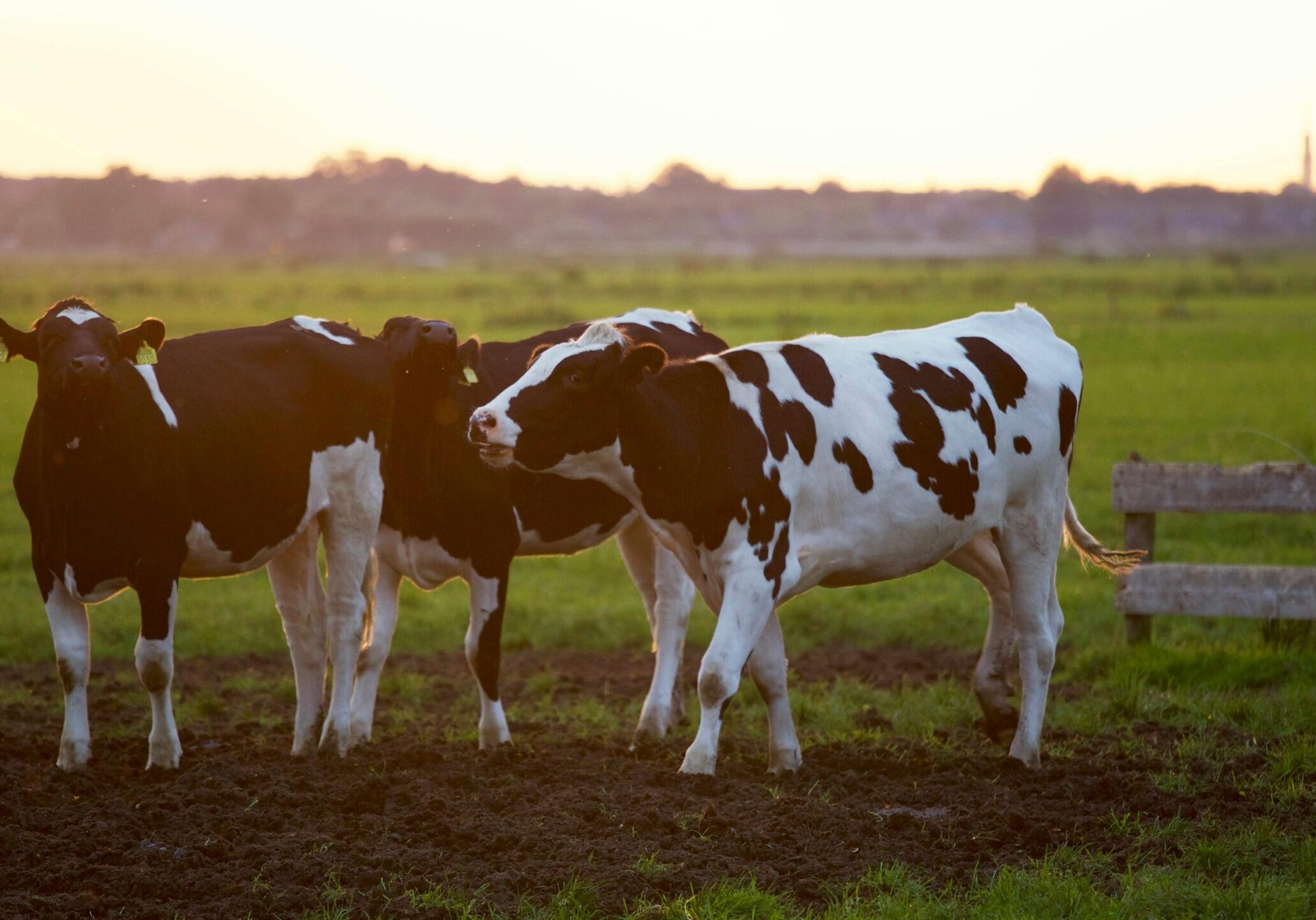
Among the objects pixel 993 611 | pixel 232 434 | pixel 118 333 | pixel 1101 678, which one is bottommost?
pixel 1101 678

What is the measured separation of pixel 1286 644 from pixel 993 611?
2.47 m

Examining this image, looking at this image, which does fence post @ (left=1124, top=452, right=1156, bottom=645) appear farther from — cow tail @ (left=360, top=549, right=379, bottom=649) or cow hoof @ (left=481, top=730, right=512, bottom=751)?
cow tail @ (left=360, top=549, right=379, bottom=649)

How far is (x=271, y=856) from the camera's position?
5.74 metres

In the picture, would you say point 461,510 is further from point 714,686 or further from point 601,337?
point 714,686

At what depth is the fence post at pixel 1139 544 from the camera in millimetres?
9891

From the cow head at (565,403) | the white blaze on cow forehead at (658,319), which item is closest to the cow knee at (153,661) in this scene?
the cow head at (565,403)

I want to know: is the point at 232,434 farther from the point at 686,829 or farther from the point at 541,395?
the point at 686,829

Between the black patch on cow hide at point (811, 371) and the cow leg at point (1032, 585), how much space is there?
1.37 metres

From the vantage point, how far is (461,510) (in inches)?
319

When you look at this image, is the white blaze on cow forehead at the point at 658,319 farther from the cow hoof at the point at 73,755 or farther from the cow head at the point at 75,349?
the cow hoof at the point at 73,755

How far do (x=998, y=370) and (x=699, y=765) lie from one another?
9.04 ft

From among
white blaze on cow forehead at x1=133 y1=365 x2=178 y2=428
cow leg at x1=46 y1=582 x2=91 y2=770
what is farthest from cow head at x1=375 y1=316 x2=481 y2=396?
cow leg at x1=46 y1=582 x2=91 y2=770

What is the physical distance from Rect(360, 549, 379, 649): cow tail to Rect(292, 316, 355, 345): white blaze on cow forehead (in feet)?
4.04

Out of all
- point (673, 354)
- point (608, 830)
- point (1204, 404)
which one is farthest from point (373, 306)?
point (608, 830)
